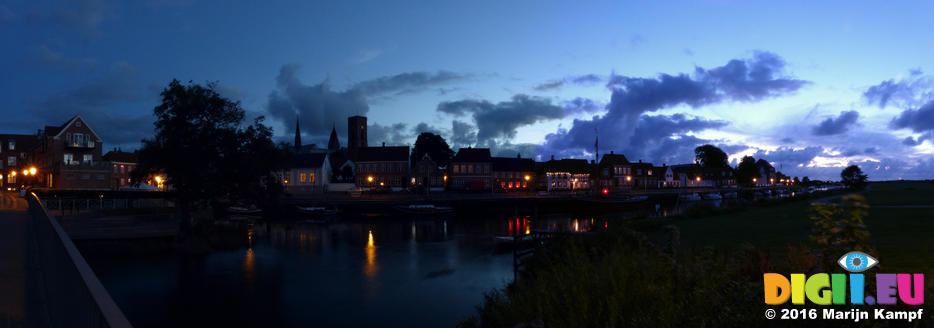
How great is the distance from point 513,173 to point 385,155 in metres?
30.7

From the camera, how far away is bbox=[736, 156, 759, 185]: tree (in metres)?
176

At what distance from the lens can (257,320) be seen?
22.7 m

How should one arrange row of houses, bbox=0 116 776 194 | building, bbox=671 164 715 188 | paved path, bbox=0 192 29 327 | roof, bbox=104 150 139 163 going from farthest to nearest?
building, bbox=671 164 715 188 < roof, bbox=104 150 139 163 < row of houses, bbox=0 116 776 194 < paved path, bbox=0 192 29 327

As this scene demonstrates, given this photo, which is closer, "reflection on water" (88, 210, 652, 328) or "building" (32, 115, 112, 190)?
"reflection on water" (88, 210, 652, 328)

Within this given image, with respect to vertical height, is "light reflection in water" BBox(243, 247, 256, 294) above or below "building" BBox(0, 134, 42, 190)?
below

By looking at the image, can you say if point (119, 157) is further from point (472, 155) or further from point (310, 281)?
point (310, 281)

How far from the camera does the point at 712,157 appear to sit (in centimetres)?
17988

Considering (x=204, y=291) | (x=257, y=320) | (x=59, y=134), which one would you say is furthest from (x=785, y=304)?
(x=59, y=134)

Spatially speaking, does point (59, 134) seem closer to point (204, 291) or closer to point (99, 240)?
point (99, 240)

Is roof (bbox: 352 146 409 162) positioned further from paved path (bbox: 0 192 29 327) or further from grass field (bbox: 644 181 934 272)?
paved path (bbox: 0 192 29 327)

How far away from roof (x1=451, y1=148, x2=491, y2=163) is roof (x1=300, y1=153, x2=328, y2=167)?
91.0ft

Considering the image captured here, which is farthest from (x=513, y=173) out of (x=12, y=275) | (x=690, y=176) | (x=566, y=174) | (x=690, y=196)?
(x=12, y=275)

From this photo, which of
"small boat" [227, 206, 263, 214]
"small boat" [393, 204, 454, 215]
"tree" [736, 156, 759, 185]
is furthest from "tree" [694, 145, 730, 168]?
"small boat" [227, 206, 263, 214]

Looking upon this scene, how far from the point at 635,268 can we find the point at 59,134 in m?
85.9
